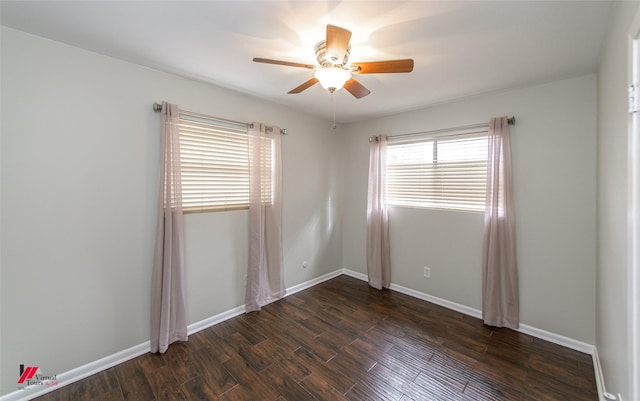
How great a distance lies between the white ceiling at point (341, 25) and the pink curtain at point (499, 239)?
25.1 inches

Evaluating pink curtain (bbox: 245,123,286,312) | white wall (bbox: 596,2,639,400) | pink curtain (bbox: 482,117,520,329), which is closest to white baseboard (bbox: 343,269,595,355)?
pink curtain (bbox: 482,117,520,329)

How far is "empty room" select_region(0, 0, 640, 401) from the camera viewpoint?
1575mm

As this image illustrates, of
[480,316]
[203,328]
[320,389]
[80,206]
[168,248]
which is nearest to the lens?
[320,389]

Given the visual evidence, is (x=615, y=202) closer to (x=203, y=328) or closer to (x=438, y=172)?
(x=438, y=172)

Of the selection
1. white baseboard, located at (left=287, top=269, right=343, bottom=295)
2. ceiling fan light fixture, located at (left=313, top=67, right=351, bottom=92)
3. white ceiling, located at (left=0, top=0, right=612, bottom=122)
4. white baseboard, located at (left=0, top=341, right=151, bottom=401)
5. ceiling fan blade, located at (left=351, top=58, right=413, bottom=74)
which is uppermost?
white ceiling, located at (left=0, top=0, right=612, bottom=122)

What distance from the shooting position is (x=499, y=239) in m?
2.66

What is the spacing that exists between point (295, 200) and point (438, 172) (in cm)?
195

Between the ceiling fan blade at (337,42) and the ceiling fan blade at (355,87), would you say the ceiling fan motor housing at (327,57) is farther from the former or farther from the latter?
the ceiling fan blade at (355,87)

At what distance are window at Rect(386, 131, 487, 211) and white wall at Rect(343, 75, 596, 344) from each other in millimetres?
174

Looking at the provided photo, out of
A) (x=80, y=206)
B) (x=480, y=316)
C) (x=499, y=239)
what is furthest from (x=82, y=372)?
(x=499, y=239)

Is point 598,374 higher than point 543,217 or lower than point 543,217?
lower

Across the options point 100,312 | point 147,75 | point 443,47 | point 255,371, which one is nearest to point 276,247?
point 255,371

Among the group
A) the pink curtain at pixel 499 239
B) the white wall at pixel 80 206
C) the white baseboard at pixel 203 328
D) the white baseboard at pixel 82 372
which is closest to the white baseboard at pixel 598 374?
the white baseboard at pixel 203 328

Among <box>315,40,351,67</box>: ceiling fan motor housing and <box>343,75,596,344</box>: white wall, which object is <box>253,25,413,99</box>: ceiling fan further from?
<box>343,75,596,344</box>: white wall
